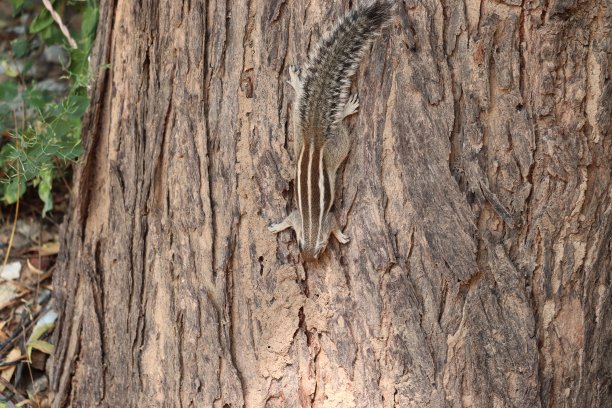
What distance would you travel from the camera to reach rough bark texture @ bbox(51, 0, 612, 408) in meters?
2.60

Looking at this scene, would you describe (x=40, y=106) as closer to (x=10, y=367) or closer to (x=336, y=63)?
(x=10, y=367)

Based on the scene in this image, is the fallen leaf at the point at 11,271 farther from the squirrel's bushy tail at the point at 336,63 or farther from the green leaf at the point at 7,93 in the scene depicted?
the squirrel's bushy tail at the point at 336,63

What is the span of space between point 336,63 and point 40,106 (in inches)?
76.8

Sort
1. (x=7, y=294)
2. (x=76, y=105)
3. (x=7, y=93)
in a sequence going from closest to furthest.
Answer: (x=76, y=105) < (x=7, y=93) < (x=7, y=294)

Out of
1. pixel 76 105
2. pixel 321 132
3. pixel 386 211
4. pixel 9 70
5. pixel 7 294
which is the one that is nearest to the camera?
pixel 386 211

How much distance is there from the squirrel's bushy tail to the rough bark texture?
0.18 ft

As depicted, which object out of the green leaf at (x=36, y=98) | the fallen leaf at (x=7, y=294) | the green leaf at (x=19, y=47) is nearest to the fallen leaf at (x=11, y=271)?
the fallen leaf at (x=7, y=294)

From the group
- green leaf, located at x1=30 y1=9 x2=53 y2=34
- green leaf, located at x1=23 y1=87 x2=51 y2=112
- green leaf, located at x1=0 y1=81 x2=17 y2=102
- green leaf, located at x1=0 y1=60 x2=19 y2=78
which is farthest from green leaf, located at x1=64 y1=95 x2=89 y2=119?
green leaf, located at x1=0 y1=60 x2=19 y2=78

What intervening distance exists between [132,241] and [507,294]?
1.72m

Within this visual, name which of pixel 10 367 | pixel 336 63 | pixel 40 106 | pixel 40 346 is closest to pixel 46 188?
pixel 40 106

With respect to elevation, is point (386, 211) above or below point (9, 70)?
below

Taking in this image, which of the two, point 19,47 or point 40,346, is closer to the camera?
point 40,346

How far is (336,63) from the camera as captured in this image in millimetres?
2797

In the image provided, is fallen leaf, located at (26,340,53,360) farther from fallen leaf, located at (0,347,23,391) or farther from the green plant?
the green plant
